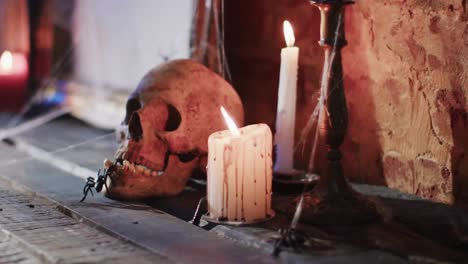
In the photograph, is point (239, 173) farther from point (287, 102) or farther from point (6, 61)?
point (6, 61)

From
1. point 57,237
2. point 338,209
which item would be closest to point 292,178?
point 338,209

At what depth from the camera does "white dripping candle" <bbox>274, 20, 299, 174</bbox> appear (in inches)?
122

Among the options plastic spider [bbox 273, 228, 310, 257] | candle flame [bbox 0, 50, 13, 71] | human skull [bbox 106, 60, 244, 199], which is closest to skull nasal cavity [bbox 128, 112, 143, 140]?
human skull [bbox 106, 60, 244, 199]

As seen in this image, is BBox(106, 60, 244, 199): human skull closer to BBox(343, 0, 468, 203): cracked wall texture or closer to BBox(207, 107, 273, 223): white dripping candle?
BBox(207, 107, 273, 223): white dripping candle

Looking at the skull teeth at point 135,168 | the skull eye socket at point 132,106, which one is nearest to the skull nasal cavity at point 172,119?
the skull eye socket at point 132,106

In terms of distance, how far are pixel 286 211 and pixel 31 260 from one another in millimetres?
923

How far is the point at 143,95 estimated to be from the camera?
10.6ft

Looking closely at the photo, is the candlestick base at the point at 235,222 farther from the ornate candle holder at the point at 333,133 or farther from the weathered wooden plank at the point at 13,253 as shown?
the weathered wooden plank at the point at 13,253

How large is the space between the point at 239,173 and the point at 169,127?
2.10 feet

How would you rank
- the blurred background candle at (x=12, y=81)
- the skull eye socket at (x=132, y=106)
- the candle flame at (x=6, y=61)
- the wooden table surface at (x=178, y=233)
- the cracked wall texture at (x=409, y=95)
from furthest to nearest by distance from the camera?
the blurred background candle at (x=12, y=81)
the candle flame at (x=6, y=61)
the skull eye socket at (x=132, y=106)
the cracked wall texture at (x=409, y=95)
the wooden table surface at (x=178, y=233)

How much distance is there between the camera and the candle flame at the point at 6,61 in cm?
516

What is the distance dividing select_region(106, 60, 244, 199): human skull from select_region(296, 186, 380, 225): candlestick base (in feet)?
1.95

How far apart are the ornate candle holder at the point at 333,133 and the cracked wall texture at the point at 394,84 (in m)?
0.26

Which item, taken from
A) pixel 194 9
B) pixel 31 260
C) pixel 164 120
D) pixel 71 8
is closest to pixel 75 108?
pixel 71 8
